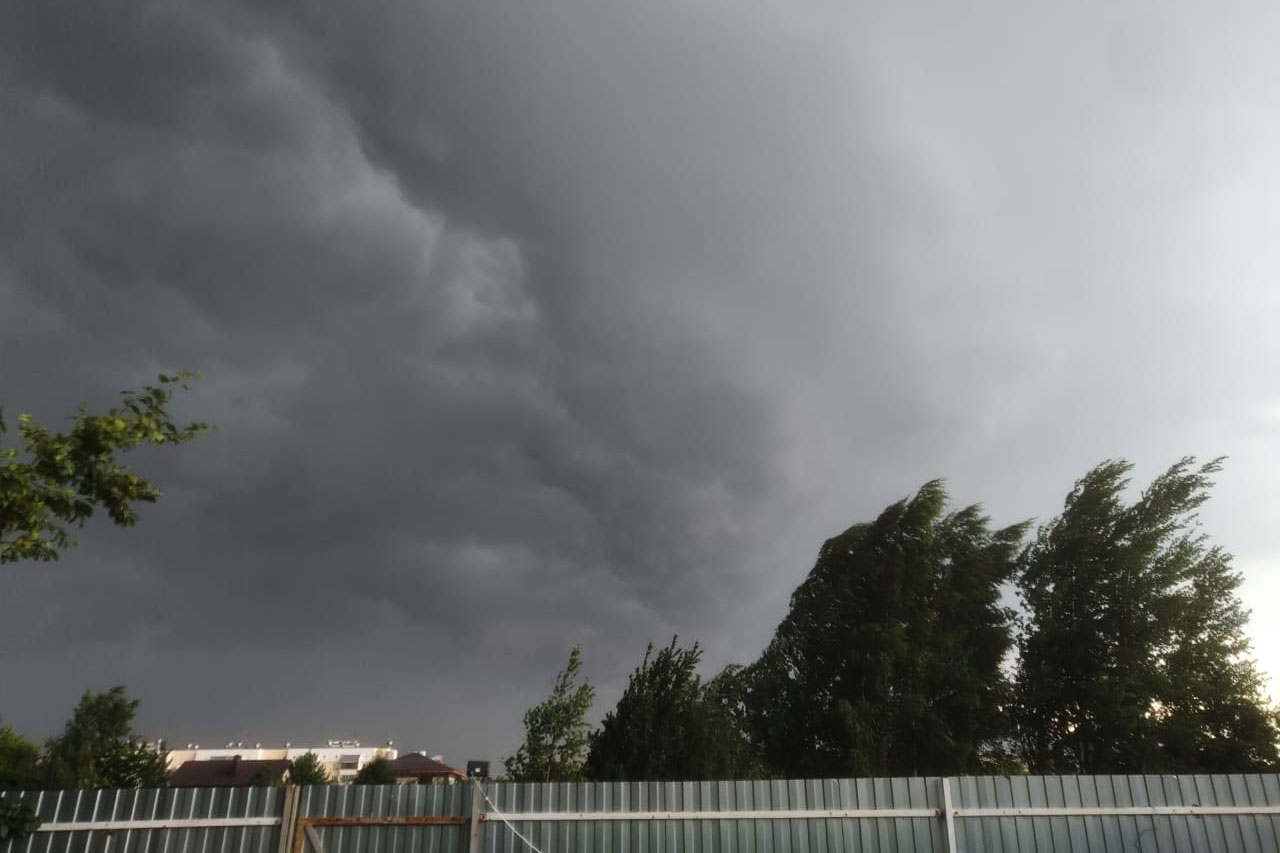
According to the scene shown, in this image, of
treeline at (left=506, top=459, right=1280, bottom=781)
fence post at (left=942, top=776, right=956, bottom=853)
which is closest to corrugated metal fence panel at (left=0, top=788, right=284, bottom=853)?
fence post at (left=942, top=776, right=956, bottom=853)

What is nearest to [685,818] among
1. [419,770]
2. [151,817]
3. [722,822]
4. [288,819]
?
[722,822]

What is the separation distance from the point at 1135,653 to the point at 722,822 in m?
27.7

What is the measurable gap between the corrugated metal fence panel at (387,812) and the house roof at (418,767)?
74.8 meters

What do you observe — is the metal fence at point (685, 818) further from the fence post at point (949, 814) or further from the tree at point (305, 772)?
the tree at point (305, 772)

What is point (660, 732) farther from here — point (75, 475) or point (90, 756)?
point (90, 756)

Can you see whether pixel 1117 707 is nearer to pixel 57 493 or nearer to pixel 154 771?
pixel 57 493

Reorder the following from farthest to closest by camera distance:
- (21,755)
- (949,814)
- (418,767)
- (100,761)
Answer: (418,767), (21,755), (100,761), (949,814)

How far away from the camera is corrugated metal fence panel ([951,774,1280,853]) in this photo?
443 inches

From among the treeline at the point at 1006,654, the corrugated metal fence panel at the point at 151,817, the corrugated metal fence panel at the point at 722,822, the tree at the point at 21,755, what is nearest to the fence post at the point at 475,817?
the corrugated metal fence panel at the point at 722,822

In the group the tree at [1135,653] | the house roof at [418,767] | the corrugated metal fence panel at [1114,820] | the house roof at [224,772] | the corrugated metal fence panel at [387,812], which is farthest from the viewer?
the house roof at [418,767]

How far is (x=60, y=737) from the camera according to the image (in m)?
53.8

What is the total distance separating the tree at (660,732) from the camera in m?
18.9

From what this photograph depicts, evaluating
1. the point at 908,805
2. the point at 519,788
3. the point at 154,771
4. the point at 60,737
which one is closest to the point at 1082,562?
the point at 908,805

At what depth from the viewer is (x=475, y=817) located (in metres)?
11.0
